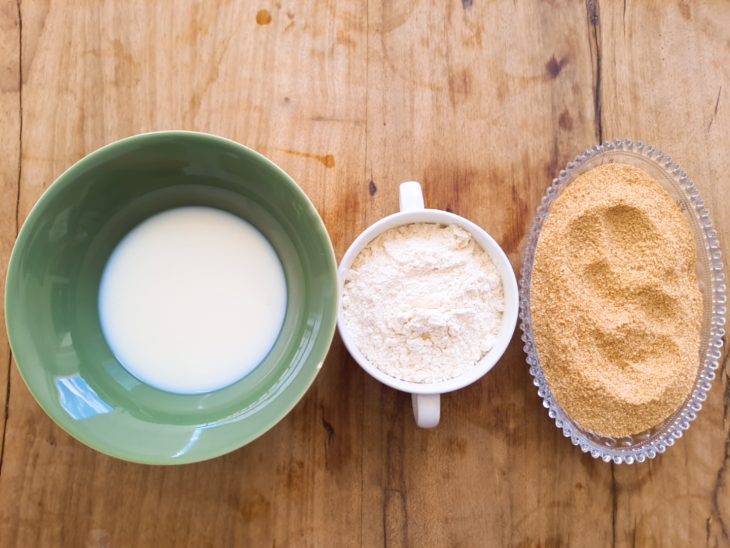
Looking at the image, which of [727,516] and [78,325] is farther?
[727,516]

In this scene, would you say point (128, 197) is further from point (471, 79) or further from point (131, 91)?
point (471, 79)

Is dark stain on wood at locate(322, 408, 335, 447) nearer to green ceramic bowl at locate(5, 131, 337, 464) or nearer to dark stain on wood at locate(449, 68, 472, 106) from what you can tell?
green ceramic bowl at locate(5, 131, 337, 464)

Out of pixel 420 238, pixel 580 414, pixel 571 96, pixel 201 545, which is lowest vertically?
pixel 201 545

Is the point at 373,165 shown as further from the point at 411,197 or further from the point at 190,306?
the point at 190,306

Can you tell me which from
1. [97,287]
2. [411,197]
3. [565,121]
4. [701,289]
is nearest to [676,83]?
[565,121]

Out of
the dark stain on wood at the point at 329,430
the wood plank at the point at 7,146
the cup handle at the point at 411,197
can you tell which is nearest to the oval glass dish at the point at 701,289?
the cup handle at the point at 411,197

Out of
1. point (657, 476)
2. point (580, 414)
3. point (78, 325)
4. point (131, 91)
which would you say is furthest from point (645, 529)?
point (131, 91)

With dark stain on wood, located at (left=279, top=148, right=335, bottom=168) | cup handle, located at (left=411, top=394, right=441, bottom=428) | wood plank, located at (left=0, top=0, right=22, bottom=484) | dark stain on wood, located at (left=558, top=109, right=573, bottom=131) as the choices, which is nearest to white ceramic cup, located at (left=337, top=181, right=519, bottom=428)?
cup handle, located at (left=411, top=394, right=441, bottom=428)

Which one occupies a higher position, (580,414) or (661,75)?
(661,75)
